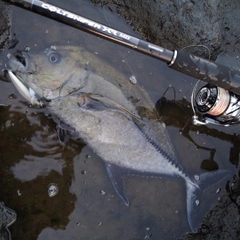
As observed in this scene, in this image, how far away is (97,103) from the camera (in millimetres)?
3172

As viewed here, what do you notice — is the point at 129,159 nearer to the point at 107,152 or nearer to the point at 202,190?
the point at 107,152

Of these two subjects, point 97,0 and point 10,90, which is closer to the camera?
point 10,90

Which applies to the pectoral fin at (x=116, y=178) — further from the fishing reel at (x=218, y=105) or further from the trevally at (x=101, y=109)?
the fishing reel at (x=218, y=105)

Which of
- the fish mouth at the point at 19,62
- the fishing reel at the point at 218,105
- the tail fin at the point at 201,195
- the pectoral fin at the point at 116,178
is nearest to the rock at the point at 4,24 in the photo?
the fish mouth at the point at 19,62

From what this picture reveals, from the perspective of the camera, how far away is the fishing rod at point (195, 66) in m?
2.47

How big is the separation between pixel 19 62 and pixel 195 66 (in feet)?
5.03

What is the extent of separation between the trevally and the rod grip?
2.50 feet

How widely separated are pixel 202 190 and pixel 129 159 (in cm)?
86

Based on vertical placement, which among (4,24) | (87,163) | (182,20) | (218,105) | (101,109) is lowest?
(87,163)

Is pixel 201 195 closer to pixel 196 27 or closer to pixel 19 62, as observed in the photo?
pixel 196 27

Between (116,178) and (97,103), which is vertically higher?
(97,103)

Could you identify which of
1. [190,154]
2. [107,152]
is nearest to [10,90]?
[107,152]

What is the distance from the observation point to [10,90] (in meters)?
3.20

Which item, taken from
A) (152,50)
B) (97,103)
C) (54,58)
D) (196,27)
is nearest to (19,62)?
(54,58)
